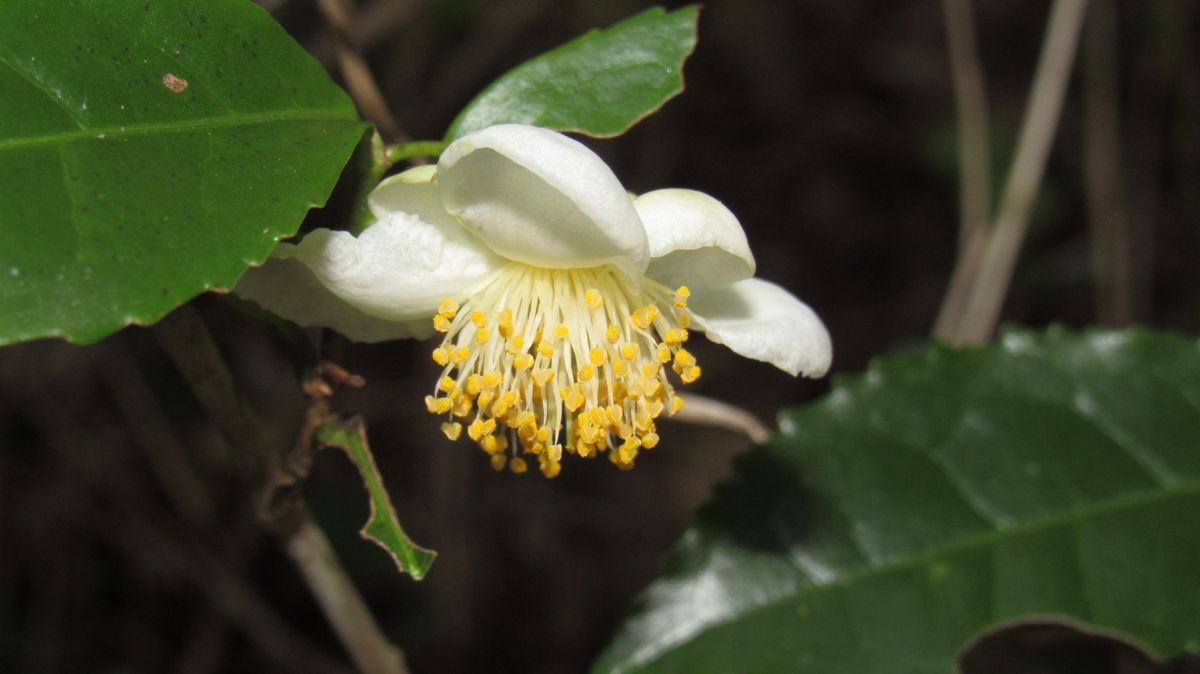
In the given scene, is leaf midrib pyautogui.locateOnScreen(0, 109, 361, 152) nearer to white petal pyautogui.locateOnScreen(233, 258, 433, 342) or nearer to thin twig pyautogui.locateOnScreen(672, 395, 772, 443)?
white petal pyautogui.locateOnScreen(233, 258, 433, 342)

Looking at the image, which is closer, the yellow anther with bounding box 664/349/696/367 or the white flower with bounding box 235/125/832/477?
the white flower with bounding box 235/125/832/477

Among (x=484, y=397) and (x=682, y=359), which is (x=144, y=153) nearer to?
(x=484, y=397)

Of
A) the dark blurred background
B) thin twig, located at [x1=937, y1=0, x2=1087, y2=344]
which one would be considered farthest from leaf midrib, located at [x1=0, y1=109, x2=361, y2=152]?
thin twig, located at [x1=937, y1=0, x2=1087, y2=344]

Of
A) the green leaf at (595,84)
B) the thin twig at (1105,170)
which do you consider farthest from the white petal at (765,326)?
the thin twig at (1105,170)

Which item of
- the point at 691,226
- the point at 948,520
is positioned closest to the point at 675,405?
the point at 691,226

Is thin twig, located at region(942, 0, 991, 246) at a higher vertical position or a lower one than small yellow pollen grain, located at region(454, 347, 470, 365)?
lower

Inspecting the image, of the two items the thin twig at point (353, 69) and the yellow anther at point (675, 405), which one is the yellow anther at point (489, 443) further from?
the thin twig at point (353, 69)

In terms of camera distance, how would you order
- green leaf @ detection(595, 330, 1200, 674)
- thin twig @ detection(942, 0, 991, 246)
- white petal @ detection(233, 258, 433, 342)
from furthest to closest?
thin twig @ detection(942, 0, 991, 246) → green leaf @ detection(595, 330, 1200, 674) → white petal @ detection(233, 258, 433, 342)

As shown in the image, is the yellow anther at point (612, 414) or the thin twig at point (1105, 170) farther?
the thin twig at point (1105, 170)
